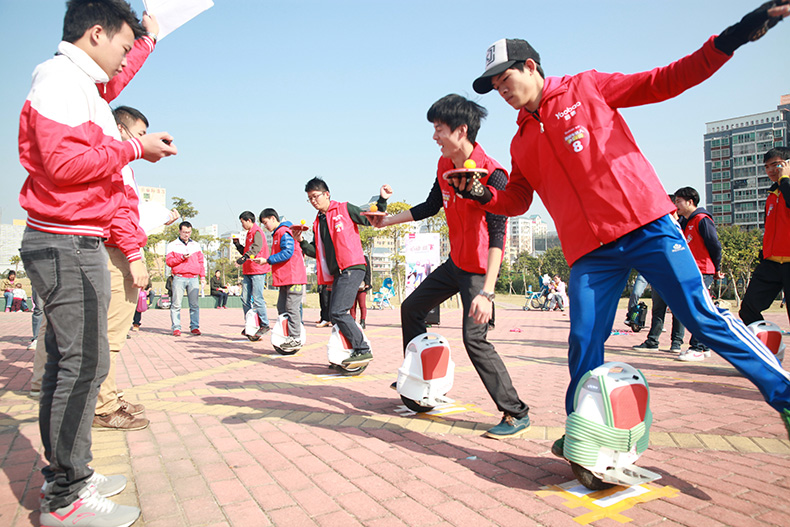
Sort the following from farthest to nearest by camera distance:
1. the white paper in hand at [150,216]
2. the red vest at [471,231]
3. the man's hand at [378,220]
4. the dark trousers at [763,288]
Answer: the dark trousers at [763,288], the white paper in hand at [150,216], the man's hand at [378,220], the red vest at [471,231]

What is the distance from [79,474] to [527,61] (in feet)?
9.19

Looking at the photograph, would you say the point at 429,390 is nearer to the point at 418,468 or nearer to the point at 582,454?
the point at 418,468

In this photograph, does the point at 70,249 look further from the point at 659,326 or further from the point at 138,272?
A: the point at 659,326

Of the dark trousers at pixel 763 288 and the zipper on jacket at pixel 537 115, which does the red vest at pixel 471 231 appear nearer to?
the zipper on jacket at pixel 537 115

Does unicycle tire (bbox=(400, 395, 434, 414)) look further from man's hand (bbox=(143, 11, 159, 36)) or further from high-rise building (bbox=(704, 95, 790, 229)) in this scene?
high-rise building (bbox=(704, 95, 790, 229))

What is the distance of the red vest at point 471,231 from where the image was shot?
344 centimetres

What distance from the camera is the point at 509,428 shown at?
10.7ft

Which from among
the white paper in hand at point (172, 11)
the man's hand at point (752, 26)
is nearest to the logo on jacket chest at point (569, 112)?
the man's hand at point (752, 26)

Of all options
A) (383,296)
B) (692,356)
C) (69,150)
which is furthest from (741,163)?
(69,150)

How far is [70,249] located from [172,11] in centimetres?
203

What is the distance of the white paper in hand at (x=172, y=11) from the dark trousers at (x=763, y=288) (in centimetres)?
586

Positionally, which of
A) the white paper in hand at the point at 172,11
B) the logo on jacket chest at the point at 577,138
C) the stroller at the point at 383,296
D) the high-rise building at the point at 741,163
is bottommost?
the stroller at the point at 383,296

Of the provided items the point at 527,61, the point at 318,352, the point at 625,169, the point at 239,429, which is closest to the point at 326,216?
the point at 318,352

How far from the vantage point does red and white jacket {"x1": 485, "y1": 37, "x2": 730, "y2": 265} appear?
90.8 inches
